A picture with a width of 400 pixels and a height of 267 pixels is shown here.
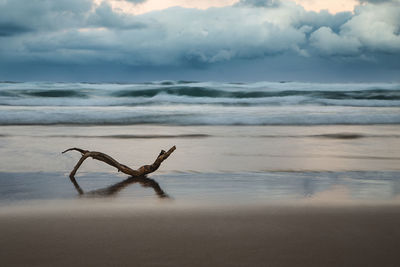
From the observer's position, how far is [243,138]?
822 cm

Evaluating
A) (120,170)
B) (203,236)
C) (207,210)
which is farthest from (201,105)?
(203,236)

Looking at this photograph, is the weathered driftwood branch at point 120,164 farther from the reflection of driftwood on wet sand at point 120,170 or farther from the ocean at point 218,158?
the ocean at point 218,158

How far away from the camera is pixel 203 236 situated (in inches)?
101

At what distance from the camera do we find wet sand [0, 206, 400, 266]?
2205mm

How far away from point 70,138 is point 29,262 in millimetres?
6185

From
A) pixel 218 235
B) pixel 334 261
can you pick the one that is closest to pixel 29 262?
pixel 218 235

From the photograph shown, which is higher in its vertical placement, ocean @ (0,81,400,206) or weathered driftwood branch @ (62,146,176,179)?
weathered driftwood branch @ (62,146,176,179)

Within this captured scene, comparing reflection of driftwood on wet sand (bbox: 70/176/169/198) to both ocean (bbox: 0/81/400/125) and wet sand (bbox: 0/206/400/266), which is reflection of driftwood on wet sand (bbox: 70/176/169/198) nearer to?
wet sand (bbox: 0/206/400/266)

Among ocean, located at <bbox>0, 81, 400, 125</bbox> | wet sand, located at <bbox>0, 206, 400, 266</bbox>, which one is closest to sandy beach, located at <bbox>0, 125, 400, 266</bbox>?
wet sand, located at <bbox>0, 206, 400, 266</bbox>

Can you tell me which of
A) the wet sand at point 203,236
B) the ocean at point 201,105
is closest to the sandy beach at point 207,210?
the wet sand at point 203,236

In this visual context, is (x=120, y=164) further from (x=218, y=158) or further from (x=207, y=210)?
(x=218, y=158)

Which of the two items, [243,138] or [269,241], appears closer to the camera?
[269,241]

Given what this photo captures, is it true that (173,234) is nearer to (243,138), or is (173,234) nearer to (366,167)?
(366,167)

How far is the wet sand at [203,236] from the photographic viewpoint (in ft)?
7.23
